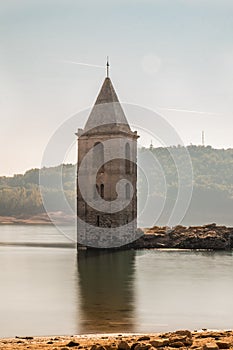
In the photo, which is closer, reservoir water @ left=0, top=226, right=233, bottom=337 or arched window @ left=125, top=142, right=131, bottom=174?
reservoir water @ left=0, top=226, right=233, bottom=337

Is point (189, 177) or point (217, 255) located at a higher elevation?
point (189, 177)

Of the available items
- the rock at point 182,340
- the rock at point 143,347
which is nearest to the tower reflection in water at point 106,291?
the rock at point 182,340

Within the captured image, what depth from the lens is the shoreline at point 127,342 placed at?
36.1 feet

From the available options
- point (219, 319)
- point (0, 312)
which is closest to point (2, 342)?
point (0, 312)

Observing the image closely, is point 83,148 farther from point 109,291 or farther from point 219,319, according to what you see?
point 219,319

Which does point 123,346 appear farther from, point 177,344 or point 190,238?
point 190,238

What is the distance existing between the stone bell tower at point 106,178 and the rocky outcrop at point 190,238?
7.22 ft

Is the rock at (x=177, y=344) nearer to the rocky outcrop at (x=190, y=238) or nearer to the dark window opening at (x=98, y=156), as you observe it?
the dark window opening at (x=98, y=156)

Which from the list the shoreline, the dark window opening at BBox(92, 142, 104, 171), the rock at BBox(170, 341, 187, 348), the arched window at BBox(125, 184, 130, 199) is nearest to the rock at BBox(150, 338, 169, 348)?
the shoreline

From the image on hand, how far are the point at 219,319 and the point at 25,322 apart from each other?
199 inches

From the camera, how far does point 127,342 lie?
11.8 meters

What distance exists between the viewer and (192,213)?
356ft

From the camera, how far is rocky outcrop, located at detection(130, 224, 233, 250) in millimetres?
44656

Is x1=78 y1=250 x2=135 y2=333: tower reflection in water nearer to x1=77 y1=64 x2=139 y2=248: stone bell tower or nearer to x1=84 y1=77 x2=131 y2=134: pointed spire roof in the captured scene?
x1=77 y1=64 x2=139 y2=248: stone bell tower
